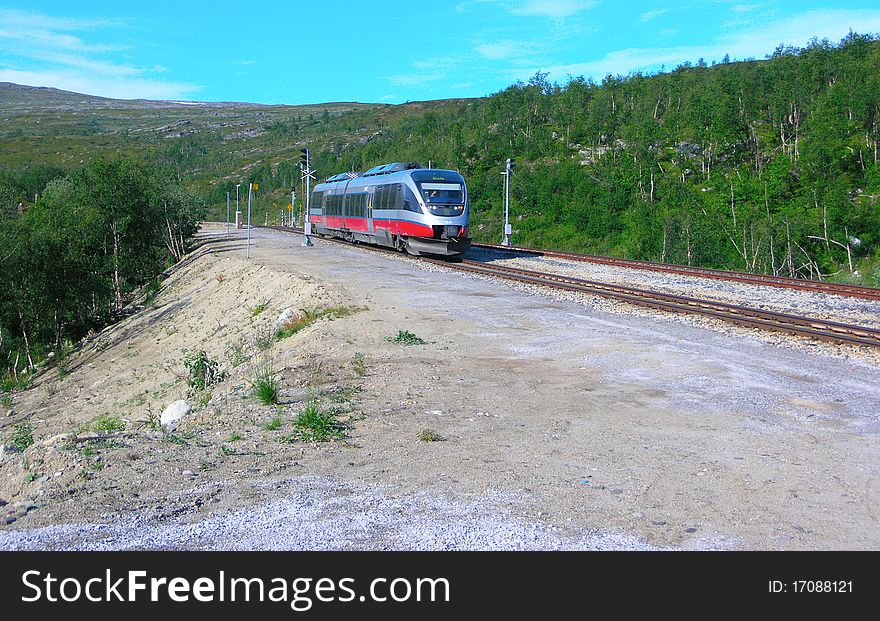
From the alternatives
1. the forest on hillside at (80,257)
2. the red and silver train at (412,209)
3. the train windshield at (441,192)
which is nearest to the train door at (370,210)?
the red and silver train at (412,209)

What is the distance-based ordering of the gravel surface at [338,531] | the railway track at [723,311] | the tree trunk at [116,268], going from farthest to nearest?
the tree trunk at [116,268] < the railway track at [723,311] < the gravel surface at [338,531]

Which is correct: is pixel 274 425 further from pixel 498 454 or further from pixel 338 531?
pixel 338 531

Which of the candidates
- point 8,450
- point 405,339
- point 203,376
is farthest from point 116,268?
point 8,450

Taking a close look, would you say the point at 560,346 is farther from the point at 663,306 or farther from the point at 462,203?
the point at 462,203

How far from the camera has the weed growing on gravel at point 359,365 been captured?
34.6 feet

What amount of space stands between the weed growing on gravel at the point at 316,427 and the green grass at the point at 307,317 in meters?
7.59

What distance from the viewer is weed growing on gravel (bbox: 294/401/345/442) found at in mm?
7389

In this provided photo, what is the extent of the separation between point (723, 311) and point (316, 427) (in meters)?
10.9

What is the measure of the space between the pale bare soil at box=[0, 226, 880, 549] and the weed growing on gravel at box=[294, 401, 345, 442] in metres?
0.17

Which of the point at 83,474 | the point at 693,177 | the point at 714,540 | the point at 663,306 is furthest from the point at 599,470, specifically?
the point at 693,177

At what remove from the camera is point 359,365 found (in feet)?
36.1

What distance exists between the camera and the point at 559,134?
89.4m

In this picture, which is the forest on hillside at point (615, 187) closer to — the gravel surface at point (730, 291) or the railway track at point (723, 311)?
the gravel surface at point (730, 291)

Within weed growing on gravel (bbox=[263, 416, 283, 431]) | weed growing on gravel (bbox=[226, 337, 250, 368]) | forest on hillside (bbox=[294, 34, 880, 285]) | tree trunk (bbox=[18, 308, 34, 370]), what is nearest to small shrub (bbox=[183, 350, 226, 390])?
weed growing on gravel (bbox=[226, 337, 250, 368])
